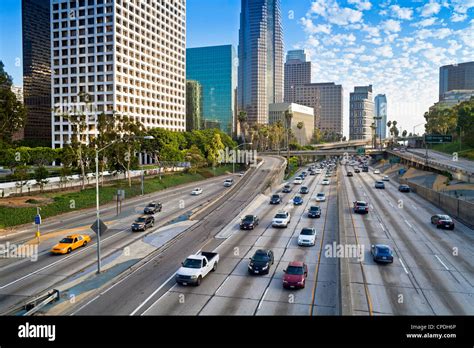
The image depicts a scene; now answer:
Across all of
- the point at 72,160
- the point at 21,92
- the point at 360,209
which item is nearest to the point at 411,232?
the point at 360,209

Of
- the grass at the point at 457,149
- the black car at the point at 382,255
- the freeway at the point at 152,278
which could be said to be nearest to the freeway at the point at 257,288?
the freeway at the point at 152,278

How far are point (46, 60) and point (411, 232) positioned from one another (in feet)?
599

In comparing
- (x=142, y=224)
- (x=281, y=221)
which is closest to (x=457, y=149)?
(x=281, y=221)

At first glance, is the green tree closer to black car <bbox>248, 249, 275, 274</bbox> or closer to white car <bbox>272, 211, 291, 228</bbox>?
white car <bbox>272, 211, 291, 228</bbox>

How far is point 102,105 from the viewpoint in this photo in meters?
113

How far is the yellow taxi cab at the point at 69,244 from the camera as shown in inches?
1220

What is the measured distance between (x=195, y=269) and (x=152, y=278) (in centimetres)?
325

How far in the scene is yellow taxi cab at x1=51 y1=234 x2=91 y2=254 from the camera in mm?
30984

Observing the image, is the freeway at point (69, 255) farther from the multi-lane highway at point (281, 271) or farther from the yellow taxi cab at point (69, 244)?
the yellow taxi cab at point (69, 244)

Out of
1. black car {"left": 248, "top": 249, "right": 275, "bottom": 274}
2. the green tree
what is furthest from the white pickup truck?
the green tree
